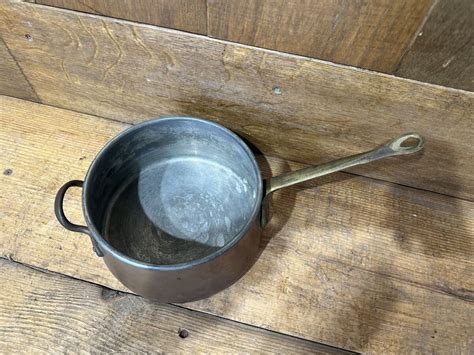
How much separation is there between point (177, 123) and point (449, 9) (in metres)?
0.31

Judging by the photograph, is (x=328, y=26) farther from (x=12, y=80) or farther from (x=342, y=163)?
(x=12, y=80)

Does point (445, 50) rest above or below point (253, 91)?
above

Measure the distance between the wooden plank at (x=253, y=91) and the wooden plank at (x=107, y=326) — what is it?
250 millimetres

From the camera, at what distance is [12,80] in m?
0.69

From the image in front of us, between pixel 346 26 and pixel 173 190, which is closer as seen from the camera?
pixel 346 26

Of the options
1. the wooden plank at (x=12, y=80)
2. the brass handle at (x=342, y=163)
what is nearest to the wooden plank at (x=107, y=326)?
the brass handle at (x=342, y=163)

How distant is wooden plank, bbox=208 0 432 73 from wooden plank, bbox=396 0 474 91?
0.04 feet

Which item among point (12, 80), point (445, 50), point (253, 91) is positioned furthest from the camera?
point (12, 80)

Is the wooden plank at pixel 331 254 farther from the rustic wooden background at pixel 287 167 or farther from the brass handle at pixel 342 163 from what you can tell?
the brass handle at pixel 342 163

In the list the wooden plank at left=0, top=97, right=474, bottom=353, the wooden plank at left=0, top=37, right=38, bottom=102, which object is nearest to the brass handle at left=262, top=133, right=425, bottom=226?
the wooden plank at left=0, top=97, right=474, bottom=353

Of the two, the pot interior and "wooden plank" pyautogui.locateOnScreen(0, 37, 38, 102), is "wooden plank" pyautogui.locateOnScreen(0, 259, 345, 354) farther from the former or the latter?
"wooden plank" pyautogui.locateOnScreen(0, 37, 38, 102)

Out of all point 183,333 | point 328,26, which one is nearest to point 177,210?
point 183,333

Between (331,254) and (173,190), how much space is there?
22 cm

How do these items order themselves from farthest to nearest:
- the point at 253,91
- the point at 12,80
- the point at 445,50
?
the point at 12,80 < the point at 253,91 < the point at 445,50
